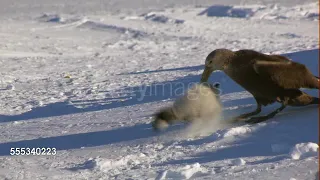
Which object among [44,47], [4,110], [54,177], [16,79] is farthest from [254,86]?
[44,47]

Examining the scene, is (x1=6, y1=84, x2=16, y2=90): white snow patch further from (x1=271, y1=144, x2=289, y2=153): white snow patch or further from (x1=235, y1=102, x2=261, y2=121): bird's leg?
(x1=271, y1=144, x2=289, y2=153): white snow patch

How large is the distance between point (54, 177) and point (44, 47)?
7.74 m

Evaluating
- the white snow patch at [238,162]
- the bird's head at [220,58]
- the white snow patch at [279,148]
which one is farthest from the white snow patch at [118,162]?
the bird's head at [220,58]

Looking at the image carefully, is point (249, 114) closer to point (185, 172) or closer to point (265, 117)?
point (265, 117)

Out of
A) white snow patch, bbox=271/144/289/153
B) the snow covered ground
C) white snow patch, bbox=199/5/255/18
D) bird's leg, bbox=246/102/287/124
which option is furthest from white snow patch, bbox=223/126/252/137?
white snow patch, bbox=199/5/255/18

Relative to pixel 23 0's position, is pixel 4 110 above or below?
below

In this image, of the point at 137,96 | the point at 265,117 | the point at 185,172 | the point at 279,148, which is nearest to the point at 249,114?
the point at 265,117

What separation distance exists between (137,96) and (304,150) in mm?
2863

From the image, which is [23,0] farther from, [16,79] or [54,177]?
[54,177]

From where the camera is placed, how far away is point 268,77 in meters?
4.65

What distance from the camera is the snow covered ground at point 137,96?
399 centimetres

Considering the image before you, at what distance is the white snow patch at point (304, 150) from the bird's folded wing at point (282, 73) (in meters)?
0.81

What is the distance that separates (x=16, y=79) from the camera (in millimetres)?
8148

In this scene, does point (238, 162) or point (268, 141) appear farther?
point (268, 141)
